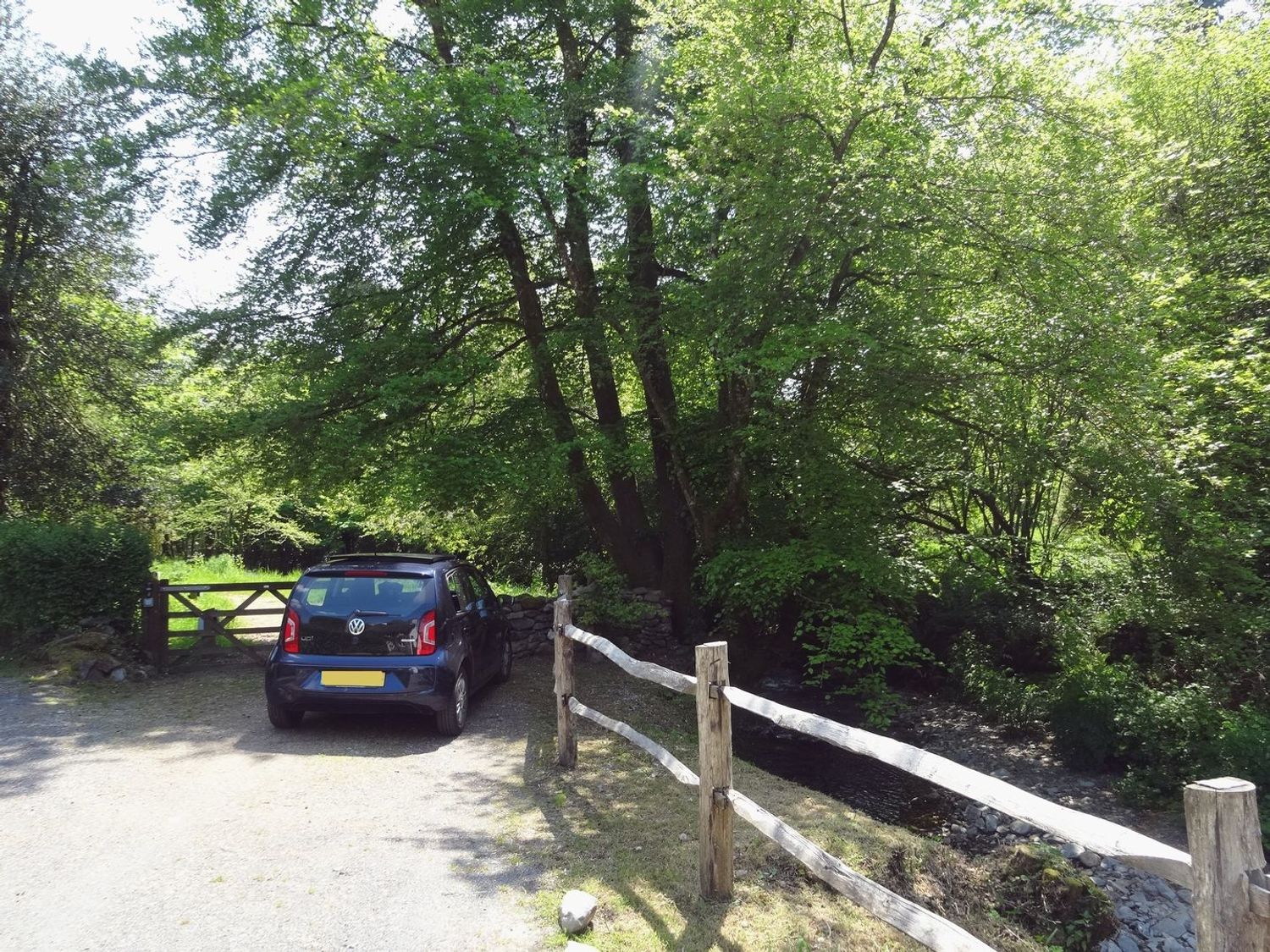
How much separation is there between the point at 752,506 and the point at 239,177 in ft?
Answer: 27.3

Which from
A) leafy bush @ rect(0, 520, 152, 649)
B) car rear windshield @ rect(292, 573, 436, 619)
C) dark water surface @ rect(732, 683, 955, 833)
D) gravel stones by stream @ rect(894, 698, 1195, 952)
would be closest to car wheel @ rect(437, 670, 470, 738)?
car rear windshield @ rect(292, 573, 436, 619)

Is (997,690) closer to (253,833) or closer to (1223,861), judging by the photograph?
(253,833)

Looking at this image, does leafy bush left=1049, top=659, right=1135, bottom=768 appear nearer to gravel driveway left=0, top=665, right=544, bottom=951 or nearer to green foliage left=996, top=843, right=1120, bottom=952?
green foliage left=996, top=843, right=1120, bottom=952

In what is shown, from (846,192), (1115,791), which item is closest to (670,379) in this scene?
(846,192)

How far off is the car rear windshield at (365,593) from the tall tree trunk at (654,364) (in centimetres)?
491

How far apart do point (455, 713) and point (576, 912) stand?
4090 millimetres

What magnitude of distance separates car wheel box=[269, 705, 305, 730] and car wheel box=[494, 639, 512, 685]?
9.12 ft

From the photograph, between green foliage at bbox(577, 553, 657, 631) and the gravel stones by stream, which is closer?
the gravel stones by stream

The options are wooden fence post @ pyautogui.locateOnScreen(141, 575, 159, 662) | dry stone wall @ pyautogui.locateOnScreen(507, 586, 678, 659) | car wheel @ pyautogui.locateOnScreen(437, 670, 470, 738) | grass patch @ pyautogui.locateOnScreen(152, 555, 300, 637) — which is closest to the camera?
car wheel @ pyautogui.locateOnScreen(437, 670, 470, 738)

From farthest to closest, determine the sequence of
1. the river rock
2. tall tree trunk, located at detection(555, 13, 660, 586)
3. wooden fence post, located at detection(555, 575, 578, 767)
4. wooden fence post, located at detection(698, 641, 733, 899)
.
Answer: tall tree trunk, located at detection(555, 13, 660, 586)
wooden fence post, located at detection(555, 575, 578, 767)
wooden fence post, located at detection(698, 641, 733, 899)
the river rock

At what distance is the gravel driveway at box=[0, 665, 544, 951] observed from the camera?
4188mm

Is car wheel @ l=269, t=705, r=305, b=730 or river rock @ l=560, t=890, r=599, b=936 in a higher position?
car wheel @ l=269, t=705, r=305, b=730

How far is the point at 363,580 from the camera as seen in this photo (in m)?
7.90

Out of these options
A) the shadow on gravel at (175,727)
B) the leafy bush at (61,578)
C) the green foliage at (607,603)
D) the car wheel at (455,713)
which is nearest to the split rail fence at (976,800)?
the car wheel at (455,713)
